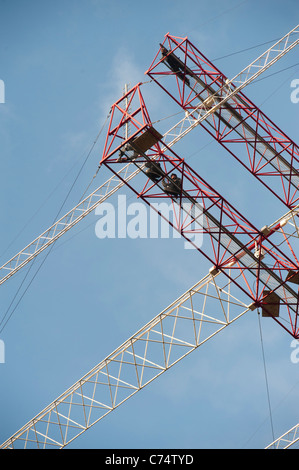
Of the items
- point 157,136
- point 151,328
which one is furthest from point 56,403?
point 157,136

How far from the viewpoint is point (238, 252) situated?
2344 inches

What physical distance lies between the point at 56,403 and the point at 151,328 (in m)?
9.16

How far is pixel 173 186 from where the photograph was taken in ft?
194

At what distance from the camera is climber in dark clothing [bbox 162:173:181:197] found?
58.9m

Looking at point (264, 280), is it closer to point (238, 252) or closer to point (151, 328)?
point (238, 252)

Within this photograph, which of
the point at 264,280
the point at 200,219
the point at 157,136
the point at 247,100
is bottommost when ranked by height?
the point at 264,280

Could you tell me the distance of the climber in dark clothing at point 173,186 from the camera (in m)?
58.9

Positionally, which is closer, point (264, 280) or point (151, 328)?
point (264, 280)
